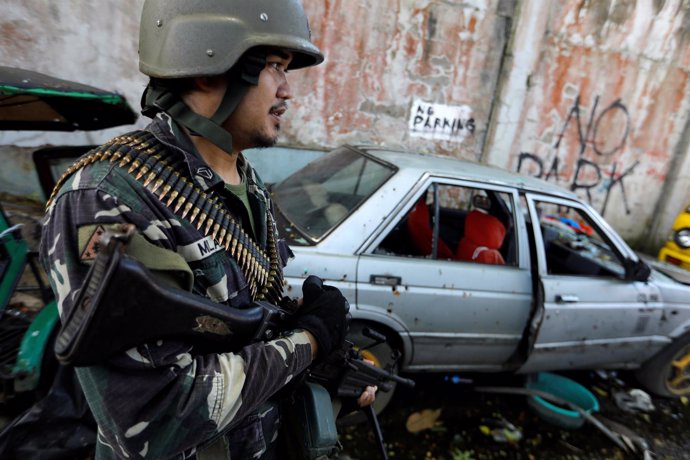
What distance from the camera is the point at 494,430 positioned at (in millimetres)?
2996

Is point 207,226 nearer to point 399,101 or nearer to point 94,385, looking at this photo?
point 94,385

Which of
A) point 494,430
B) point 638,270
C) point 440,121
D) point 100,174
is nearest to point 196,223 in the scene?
point 100,174

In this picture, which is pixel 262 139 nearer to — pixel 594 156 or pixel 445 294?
pixel 445 294

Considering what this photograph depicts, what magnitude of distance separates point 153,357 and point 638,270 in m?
3.38

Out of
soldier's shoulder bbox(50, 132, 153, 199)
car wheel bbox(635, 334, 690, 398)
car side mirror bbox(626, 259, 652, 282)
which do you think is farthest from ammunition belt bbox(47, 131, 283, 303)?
car wheel bbox(635, 334, 690, 398)

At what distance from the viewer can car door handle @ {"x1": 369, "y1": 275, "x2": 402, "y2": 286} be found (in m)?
2.53

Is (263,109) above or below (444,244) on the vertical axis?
above

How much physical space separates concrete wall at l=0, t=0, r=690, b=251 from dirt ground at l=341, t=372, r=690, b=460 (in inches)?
148

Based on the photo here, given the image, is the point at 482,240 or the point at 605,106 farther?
the point at 605,106

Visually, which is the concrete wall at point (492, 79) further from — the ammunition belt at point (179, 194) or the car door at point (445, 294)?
the ammunition belt at point (179, 194)

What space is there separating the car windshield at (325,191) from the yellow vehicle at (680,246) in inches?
186

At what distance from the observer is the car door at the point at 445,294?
2566 mm

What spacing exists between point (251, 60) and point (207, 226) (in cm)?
49

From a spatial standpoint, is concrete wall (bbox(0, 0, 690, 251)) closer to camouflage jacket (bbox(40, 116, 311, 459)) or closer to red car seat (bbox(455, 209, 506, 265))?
red car seat (bbox(455, 209, 506, 265))
